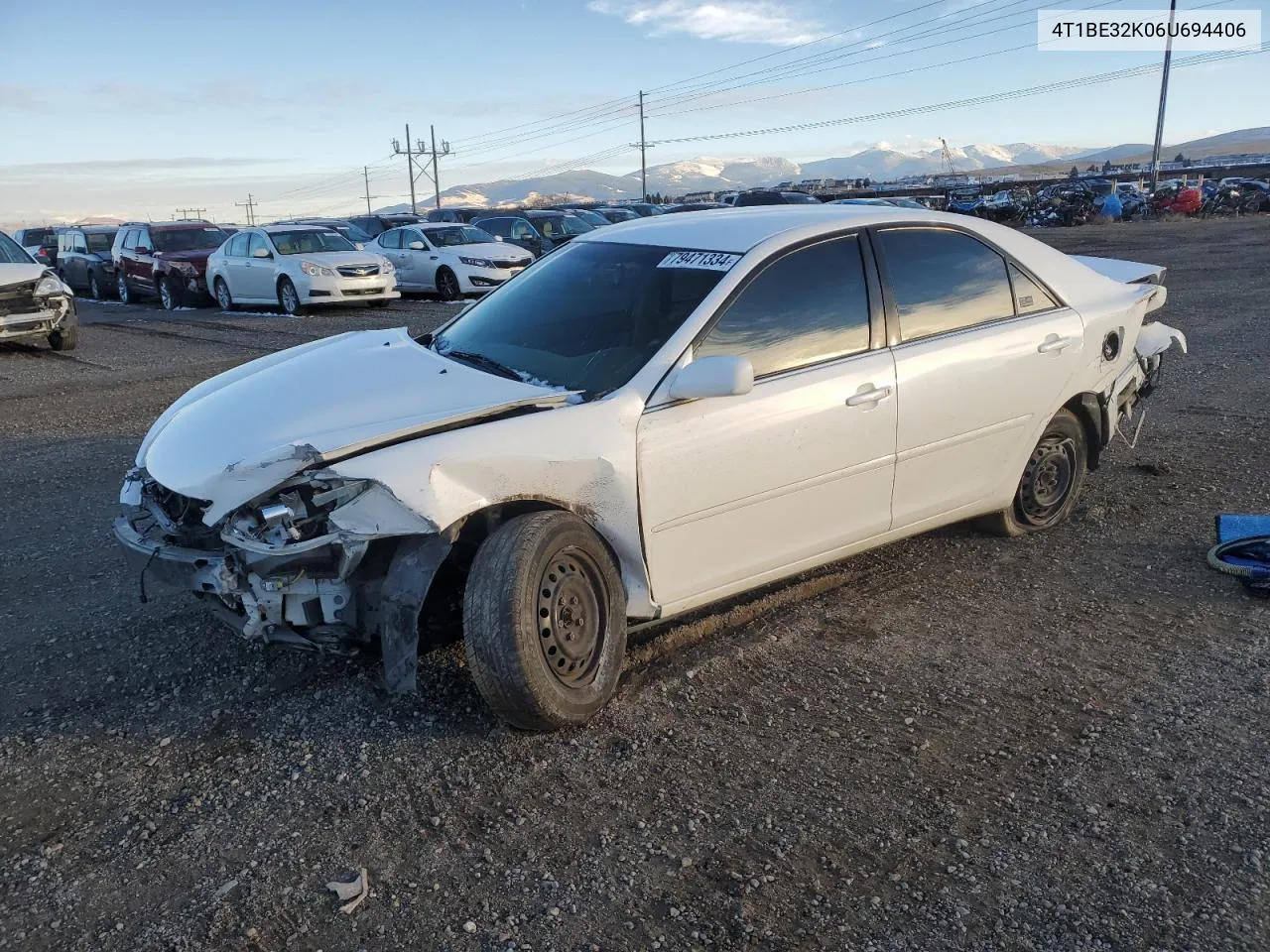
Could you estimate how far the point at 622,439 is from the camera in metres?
3.54

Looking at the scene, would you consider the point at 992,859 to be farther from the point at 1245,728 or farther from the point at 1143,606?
the point at 1143,606

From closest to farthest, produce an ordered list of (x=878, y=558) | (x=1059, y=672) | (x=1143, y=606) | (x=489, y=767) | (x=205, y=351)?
(x=489, y=767) → (x=1059, y=672) → (x=1143, y=606) → (x=878, y=558) → (x=205, y=351)

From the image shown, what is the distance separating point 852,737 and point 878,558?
174 centimetres

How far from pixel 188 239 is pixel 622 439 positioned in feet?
64.5

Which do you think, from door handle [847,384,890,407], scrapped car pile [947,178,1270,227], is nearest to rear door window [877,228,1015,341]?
door handle [847,384,890,407]

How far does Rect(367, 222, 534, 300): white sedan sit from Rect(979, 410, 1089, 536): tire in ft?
47.0

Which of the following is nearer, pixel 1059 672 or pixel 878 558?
pixel 1059 672

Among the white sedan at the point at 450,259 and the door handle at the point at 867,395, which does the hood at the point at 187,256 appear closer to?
the white sedan at the point at 450,259

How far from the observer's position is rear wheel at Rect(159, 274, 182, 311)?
19.6m

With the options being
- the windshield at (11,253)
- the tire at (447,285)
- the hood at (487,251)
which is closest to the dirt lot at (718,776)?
the windshield at (11,253)

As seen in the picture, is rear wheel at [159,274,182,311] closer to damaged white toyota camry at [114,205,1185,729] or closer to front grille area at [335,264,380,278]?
front grille area at [335,264,380,278]

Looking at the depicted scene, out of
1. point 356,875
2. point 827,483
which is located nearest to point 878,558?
point 827,483

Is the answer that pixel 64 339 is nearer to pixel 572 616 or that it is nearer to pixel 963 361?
pixel 572 616

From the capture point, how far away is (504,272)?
61.9ft
